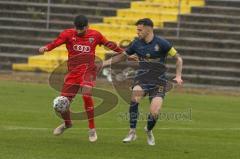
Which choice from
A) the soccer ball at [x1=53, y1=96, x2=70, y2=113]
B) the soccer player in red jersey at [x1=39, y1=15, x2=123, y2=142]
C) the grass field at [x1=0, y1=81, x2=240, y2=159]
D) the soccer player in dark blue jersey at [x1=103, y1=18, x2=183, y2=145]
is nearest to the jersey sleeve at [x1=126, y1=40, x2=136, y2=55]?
the soccer player in dark blue jersey at [x1=103, y1=18, x2=183, y2=145]

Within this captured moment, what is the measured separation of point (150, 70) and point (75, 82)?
1300mm

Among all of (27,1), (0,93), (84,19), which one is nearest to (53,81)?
(0,93)

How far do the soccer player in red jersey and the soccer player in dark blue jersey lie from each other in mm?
441

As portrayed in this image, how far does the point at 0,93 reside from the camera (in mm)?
21438

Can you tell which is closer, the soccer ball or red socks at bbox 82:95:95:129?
the soccer ball

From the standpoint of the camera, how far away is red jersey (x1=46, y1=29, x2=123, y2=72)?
13.6 meters

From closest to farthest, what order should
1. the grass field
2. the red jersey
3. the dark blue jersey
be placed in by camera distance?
1. the grass field
2. the dark blue jersey
3. the red jersey

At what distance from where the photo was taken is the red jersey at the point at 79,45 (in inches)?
536

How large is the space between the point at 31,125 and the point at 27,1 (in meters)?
17.1

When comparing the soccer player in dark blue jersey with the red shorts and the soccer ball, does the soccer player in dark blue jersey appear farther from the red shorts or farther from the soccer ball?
the soccer ball

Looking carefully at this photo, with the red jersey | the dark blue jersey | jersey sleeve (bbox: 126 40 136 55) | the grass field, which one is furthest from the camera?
the red jersey

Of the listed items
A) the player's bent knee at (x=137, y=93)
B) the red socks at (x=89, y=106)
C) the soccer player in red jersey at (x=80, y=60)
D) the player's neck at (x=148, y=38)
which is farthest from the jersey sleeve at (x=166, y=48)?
the red socks at (x=89, y=106)

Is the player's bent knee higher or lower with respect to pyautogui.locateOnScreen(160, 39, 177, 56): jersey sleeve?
lower

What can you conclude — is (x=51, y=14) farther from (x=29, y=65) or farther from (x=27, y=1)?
(x=29, y=65)
